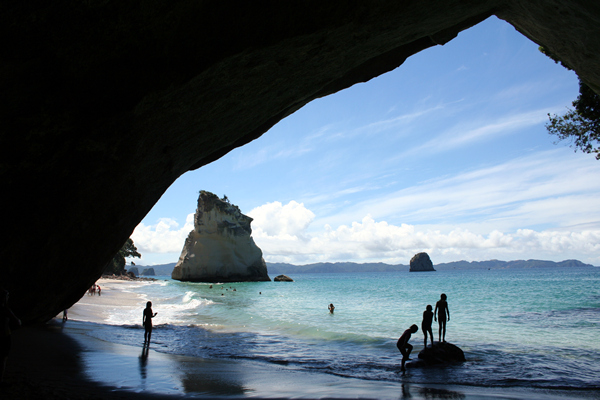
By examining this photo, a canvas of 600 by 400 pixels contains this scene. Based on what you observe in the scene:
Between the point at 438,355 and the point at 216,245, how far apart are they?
185 feet

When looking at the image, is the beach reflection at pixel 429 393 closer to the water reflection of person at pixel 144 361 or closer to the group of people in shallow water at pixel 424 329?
the group of people in shallow water at pixel 424 329

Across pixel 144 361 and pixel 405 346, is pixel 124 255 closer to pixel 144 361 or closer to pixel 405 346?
pixel 144 361

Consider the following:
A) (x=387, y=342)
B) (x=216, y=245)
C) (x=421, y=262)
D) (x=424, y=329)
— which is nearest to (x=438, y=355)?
(x=424, y=329)

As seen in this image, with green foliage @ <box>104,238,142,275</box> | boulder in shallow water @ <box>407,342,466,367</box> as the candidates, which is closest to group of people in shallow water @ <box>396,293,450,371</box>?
boulder in shallow water @ <box>407,342,466,367</box>

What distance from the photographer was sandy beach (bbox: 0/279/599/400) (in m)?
5.62

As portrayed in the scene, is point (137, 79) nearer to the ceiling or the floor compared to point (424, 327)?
nearer to the ceiling

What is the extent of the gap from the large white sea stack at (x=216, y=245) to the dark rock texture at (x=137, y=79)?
54.8 meters

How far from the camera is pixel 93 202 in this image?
6184 mm

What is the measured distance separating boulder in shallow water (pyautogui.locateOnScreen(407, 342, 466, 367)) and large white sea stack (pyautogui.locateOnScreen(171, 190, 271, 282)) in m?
54.6

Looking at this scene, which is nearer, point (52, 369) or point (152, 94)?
point (152, 94)

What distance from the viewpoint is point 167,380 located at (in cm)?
667

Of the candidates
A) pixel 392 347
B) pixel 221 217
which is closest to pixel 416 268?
pixel 221 217

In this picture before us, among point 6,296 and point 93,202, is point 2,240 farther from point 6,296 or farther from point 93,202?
point 93,202

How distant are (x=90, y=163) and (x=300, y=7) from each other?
13.3 ft
